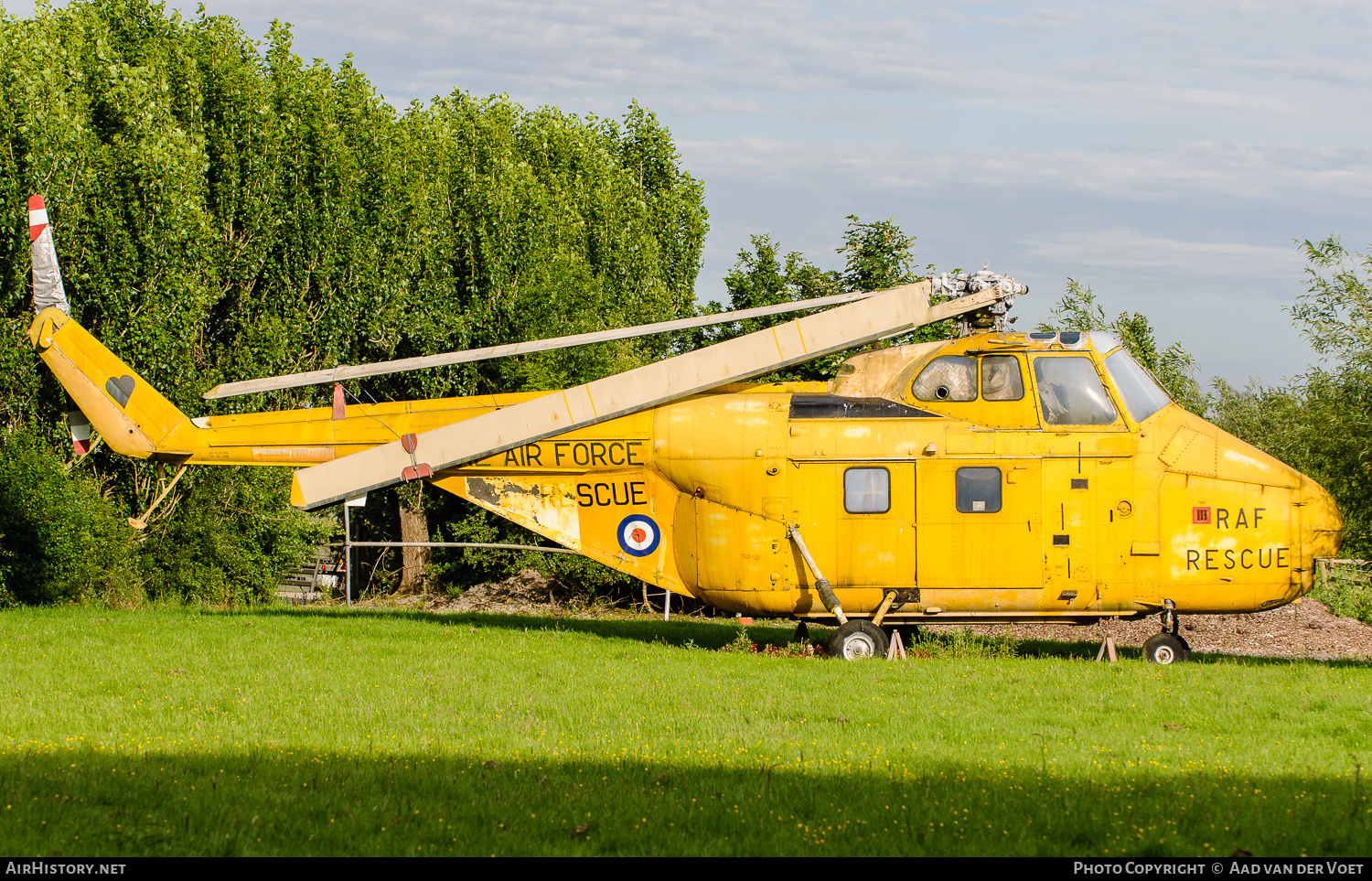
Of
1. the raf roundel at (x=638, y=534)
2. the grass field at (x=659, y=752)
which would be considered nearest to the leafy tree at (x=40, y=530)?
the grass field at (x=659, y=752)

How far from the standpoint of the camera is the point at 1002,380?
14.1 m

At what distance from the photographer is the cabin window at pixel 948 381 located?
14227mm

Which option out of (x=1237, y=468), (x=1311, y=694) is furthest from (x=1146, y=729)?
(x=1237, y=468)

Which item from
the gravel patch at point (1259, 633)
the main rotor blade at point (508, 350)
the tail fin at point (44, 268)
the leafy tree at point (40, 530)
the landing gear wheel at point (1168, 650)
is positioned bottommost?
the gravel patch at point (1259, 633)

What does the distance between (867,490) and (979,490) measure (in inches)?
55.3

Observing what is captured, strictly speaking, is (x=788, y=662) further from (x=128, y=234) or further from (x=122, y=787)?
(x=128, y=234)

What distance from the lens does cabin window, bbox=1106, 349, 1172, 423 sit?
1394 cm

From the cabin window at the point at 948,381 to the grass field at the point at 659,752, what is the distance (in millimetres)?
3430

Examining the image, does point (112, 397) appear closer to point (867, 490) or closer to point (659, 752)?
point (867, 490)

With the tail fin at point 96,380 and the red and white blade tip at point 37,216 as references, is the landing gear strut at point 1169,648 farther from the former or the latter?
the red and white blade tip at point 37,216

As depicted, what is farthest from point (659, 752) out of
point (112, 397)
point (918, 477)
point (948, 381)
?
point (112, 397)

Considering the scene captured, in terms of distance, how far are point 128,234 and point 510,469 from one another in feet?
44.5

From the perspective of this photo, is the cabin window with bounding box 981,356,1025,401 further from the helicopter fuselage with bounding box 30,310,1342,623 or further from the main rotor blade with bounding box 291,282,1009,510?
the main rotor blade with bounding box 291,282,1009,510

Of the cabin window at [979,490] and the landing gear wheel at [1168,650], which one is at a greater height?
the cabin window at [979,490]
